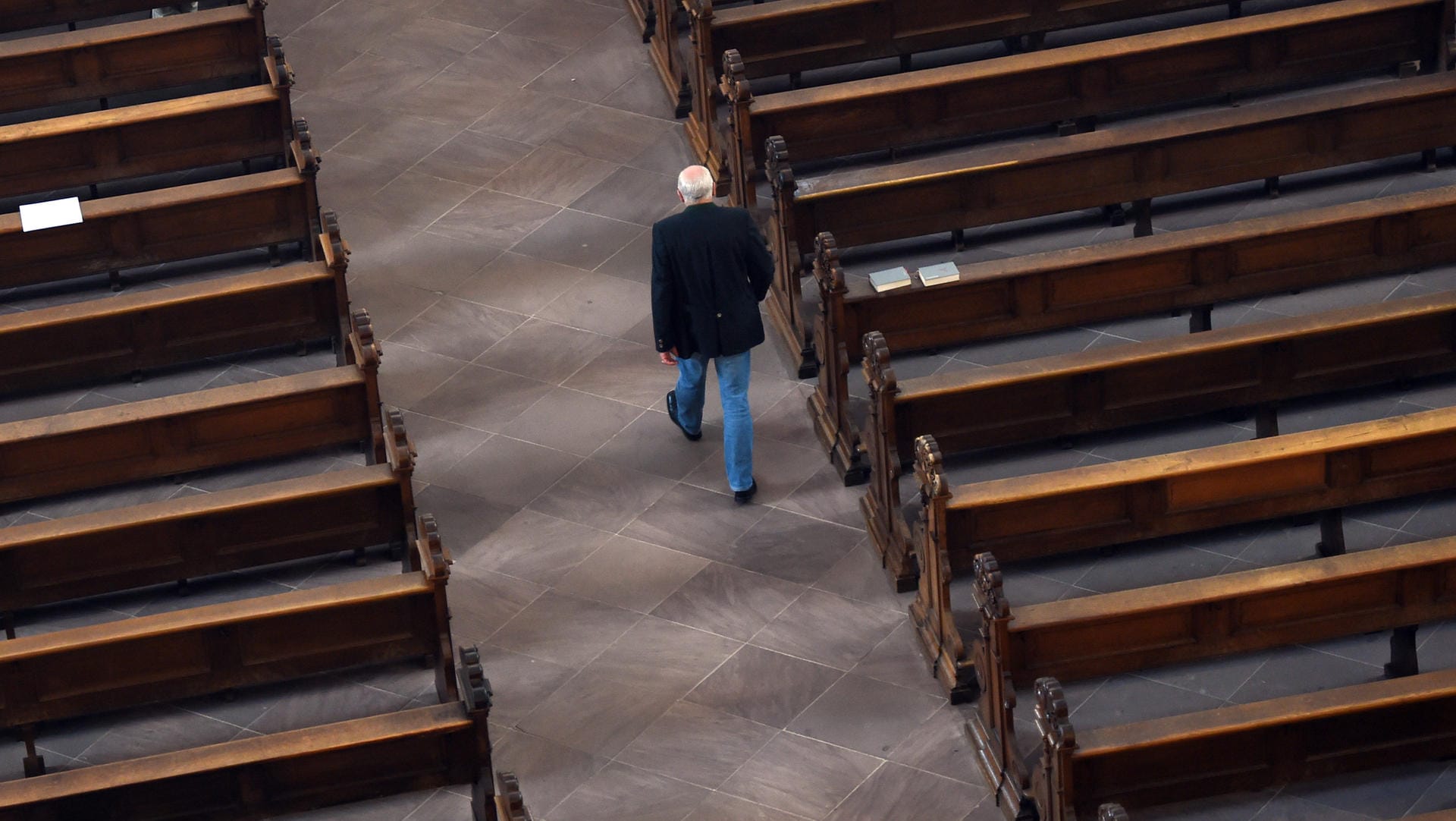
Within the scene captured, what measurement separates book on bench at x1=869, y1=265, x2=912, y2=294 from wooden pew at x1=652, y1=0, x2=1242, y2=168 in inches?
74.1

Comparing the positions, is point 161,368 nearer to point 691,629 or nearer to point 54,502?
point 54,502

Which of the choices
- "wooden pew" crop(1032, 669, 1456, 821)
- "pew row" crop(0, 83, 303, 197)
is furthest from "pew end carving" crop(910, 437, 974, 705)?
"pew row" crop(0, 83, 303, 197)

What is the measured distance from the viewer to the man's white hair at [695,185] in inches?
352

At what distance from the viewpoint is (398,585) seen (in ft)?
26.2

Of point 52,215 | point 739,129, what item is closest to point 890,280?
point 739,129

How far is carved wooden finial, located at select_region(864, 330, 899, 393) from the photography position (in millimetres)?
8594

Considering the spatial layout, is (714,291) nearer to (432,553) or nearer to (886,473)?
(886,473)

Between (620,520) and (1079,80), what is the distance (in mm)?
3245

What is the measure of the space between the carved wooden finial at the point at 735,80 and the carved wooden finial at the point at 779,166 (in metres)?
0.51

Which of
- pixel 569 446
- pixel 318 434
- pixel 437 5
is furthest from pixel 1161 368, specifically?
pixel 437 5

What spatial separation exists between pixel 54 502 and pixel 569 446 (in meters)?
2.13

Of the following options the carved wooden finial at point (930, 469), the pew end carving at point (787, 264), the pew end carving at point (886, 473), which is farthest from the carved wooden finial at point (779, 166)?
the carved wooden finial at point (930, 469)

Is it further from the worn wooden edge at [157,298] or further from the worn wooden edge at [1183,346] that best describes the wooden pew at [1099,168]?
the worn wooden edge at [157,298]

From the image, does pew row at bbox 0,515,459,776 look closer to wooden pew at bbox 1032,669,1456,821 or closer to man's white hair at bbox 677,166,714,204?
man's white hair at bbox 677,166,714,204
